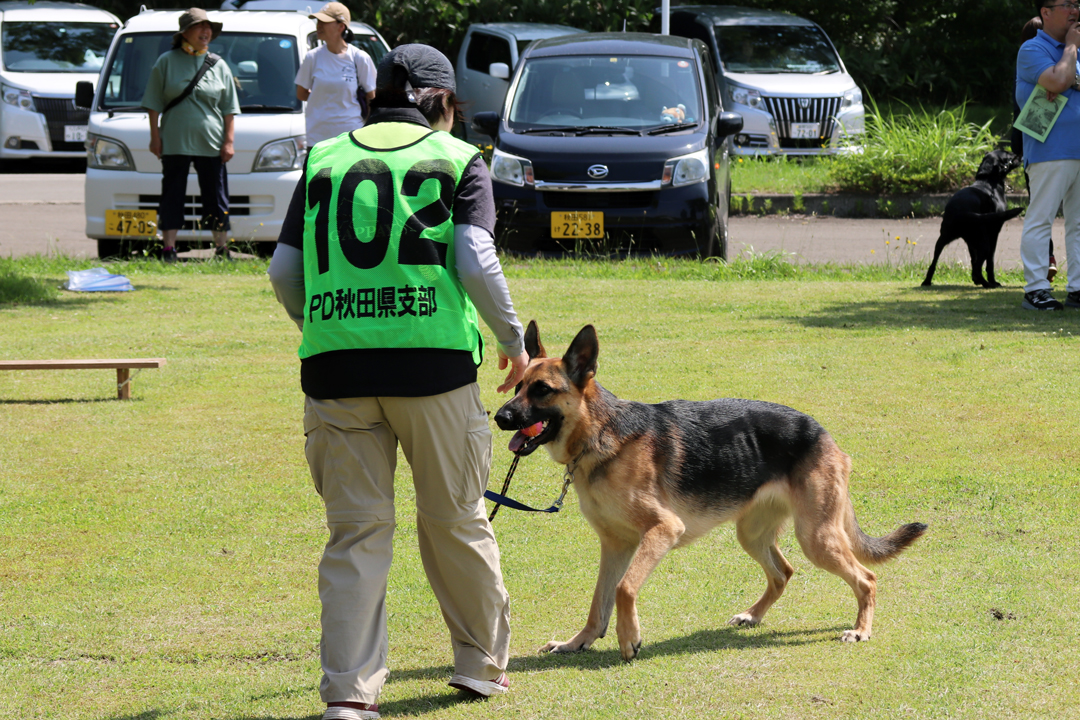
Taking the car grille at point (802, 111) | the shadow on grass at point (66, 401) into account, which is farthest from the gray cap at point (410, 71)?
the car grille at point (802, 111)

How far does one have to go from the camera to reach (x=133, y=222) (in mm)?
11789

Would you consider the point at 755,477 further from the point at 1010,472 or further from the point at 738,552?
the point at 1010,472

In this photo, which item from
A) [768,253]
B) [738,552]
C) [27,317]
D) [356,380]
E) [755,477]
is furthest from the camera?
[768,253]

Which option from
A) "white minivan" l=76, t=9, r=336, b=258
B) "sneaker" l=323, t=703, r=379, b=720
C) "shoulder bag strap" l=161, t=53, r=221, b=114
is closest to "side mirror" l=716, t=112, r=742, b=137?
"white minivan" l=76, t=9, r=336, b=258

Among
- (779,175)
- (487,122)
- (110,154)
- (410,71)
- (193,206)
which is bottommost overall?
(779,175)

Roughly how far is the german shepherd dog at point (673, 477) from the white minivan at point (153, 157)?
8367 mm

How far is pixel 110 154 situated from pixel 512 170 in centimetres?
402

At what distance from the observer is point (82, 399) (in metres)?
7.25

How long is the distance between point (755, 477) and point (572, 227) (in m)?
7.39

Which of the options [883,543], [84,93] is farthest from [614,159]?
[883,543]

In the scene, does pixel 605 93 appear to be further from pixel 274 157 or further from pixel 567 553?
pixel 567 553

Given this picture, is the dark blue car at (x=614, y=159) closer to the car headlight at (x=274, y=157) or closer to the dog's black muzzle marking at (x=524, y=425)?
the car headlight at (x=274, y=157)

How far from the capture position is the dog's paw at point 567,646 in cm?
397

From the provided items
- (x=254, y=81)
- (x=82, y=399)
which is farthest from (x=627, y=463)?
(x=254, y=81)
